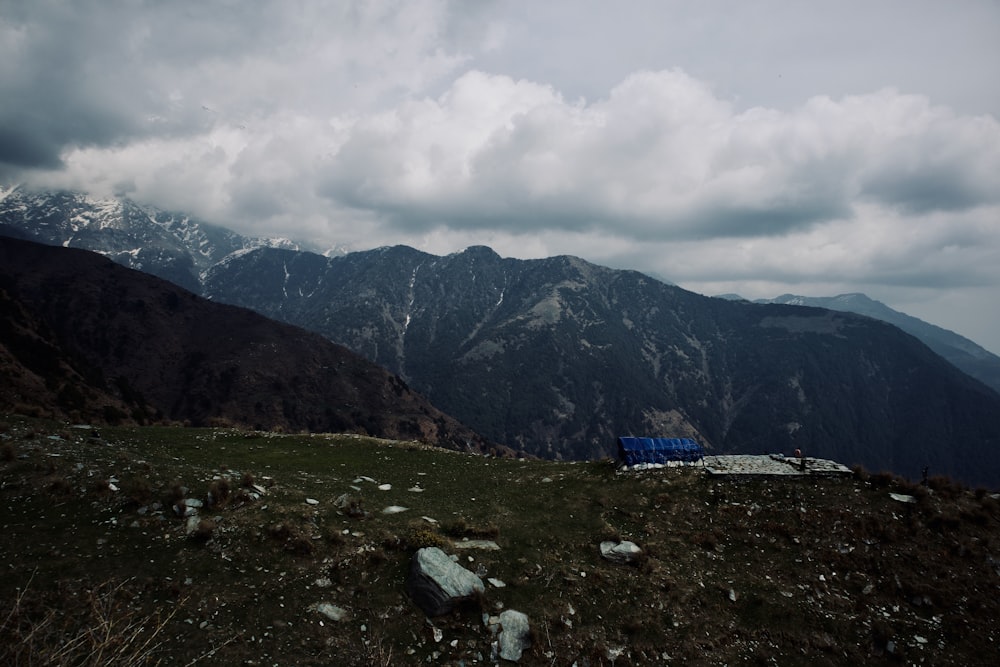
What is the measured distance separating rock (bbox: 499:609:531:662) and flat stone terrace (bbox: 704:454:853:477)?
50.6 ft

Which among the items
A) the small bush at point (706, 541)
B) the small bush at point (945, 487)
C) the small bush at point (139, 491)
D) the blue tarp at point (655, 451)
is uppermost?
the small bush at point (139, 491)

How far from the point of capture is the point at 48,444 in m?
21.4

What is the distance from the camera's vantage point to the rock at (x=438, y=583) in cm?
1510

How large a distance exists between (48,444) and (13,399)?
179 feet

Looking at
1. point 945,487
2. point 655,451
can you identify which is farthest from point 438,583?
point 945,487

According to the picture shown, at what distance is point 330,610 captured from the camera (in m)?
14.4

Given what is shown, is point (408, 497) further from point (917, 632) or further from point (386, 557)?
point (917, 632)

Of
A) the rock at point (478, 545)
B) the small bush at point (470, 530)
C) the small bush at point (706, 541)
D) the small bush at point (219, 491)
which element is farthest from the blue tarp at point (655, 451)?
the small bush at point (219, 491)

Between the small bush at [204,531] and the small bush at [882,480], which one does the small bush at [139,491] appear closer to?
the small bush at [204,531]

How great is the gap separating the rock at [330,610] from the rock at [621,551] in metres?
10.5

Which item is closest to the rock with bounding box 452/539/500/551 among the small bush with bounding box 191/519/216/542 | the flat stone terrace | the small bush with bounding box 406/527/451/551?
the small bush with bounding box 406/527/451/551

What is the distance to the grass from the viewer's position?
44.4 ft

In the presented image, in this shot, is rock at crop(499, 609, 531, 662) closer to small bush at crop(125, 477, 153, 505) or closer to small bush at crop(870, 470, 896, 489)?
small bush at crop(125, 477, 153, 505)

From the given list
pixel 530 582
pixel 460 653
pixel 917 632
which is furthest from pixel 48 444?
pixel 917 632
